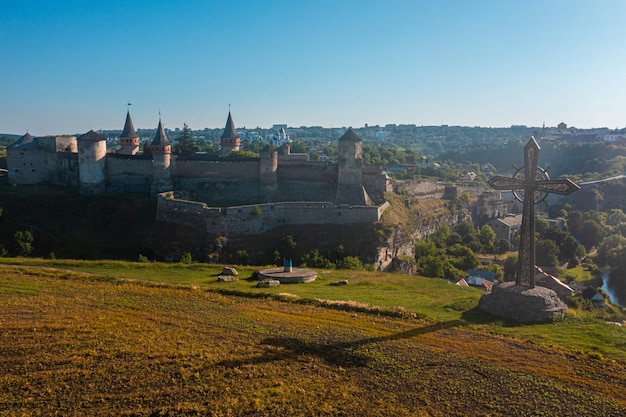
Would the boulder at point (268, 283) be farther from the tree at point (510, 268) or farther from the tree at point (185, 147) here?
the tree at point (185, 147)

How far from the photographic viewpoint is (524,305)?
18.3 meters

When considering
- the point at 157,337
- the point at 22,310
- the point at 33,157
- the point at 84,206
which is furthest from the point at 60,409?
the point at 33,157

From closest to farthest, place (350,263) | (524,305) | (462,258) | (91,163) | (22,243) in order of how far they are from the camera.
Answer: (524,305), (350,263), (22,243), (91,163), (462,258)

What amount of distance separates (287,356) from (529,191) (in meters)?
10.5

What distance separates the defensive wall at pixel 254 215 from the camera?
3638 centimetres

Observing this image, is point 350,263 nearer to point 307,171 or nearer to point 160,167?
point 307,171

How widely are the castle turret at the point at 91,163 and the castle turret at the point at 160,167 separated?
4.44 m

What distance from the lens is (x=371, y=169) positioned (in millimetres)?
44625

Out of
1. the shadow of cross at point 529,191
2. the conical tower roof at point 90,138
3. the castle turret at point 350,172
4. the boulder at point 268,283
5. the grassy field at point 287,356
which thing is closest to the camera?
the grassy field at point 287,356

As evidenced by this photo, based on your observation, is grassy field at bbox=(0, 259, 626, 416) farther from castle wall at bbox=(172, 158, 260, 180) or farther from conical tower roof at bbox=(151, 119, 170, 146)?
conical tower roof at bbox=(151, 119, 170, 146)

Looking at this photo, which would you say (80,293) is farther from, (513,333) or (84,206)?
(84,206)

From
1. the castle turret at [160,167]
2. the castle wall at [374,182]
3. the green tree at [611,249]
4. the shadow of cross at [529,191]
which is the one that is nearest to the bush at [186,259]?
the castle turret at [160,167]

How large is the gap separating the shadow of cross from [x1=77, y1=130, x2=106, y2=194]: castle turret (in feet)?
112

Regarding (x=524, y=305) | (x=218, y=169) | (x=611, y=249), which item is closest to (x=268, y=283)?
(x=524, y=305)
